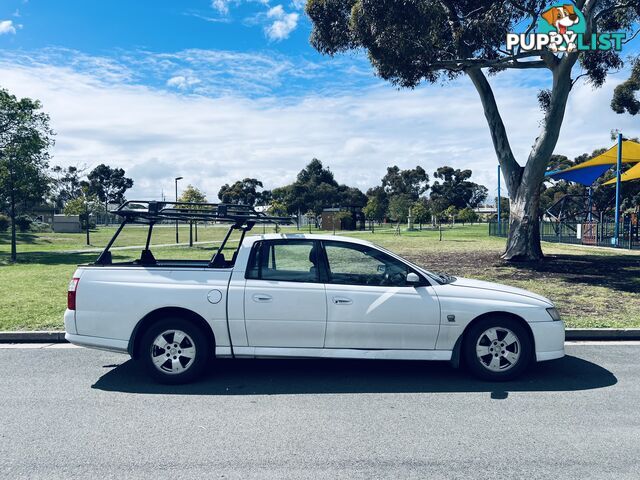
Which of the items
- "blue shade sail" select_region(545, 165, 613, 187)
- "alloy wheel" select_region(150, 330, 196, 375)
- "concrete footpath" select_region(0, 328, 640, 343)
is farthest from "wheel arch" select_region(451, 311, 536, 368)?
"blue shade sail" select_region(545, 165, 613, 187)

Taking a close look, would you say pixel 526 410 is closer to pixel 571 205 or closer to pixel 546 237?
pixel 546 237

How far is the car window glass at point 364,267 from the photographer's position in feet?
17.7

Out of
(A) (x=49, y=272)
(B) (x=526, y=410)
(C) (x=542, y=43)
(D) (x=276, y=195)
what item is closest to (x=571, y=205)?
(D) (x=276, y=195)

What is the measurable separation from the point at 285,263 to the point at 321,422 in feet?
6.11

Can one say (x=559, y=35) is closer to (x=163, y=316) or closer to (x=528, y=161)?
(x=528, y=161)

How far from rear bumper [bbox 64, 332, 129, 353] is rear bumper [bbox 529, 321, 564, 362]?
4.20 meters

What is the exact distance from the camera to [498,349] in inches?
208

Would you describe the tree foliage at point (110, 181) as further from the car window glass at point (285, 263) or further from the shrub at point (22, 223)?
the car window glass at point (285, 263)

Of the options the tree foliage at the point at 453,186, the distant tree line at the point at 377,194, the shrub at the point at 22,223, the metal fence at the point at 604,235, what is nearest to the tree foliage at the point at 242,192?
the distant tree line at the point at 377,194

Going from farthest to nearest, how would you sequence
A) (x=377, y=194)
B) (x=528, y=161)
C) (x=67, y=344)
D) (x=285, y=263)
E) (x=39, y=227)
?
(x=377, y=194) → (x=39, y=227) → (x=528, y=161) → (x=67, y=344) → (x=285, y=263)

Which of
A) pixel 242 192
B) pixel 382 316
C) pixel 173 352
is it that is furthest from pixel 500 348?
pixel 242 192

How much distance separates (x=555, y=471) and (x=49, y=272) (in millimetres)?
15333

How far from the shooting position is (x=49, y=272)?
15.4 m

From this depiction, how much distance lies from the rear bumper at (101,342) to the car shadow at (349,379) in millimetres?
381
